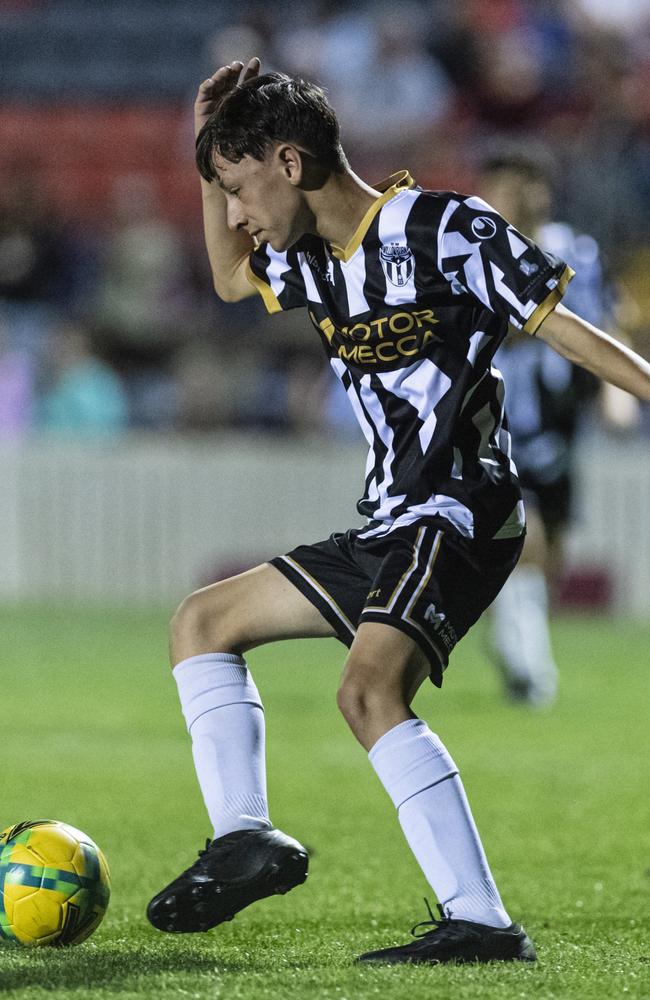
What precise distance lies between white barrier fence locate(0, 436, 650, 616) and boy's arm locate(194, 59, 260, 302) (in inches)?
337

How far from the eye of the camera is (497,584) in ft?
12.2

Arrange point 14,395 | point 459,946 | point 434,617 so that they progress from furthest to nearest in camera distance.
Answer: point 14,395 < point 434,617 < point 459,946

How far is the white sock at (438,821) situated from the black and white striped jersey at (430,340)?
0.50 metres

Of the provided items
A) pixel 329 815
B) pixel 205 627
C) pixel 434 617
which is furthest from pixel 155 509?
pixel 434 617

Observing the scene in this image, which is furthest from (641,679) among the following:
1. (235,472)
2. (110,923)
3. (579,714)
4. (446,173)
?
(446,173)

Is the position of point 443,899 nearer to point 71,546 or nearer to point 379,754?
point 379,754

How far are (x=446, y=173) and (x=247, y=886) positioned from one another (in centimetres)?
1166

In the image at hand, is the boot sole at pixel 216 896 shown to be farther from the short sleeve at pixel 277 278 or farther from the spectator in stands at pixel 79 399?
the spectator in stands at pixel 79 399

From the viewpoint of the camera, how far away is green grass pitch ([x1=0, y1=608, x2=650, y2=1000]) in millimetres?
3359

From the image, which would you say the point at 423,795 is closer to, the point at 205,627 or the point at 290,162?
the point at 205,627

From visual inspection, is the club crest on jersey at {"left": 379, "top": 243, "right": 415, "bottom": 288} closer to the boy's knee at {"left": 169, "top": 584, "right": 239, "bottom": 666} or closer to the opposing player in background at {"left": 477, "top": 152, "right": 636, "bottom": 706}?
the boy's knee at {"left": 169, "top": 584, "right": 239, "bottom": 666}

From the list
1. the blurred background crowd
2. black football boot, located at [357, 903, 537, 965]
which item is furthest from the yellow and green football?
the blurred background crowd

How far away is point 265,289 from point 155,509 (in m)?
8.99

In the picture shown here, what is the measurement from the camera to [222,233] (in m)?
4.18
